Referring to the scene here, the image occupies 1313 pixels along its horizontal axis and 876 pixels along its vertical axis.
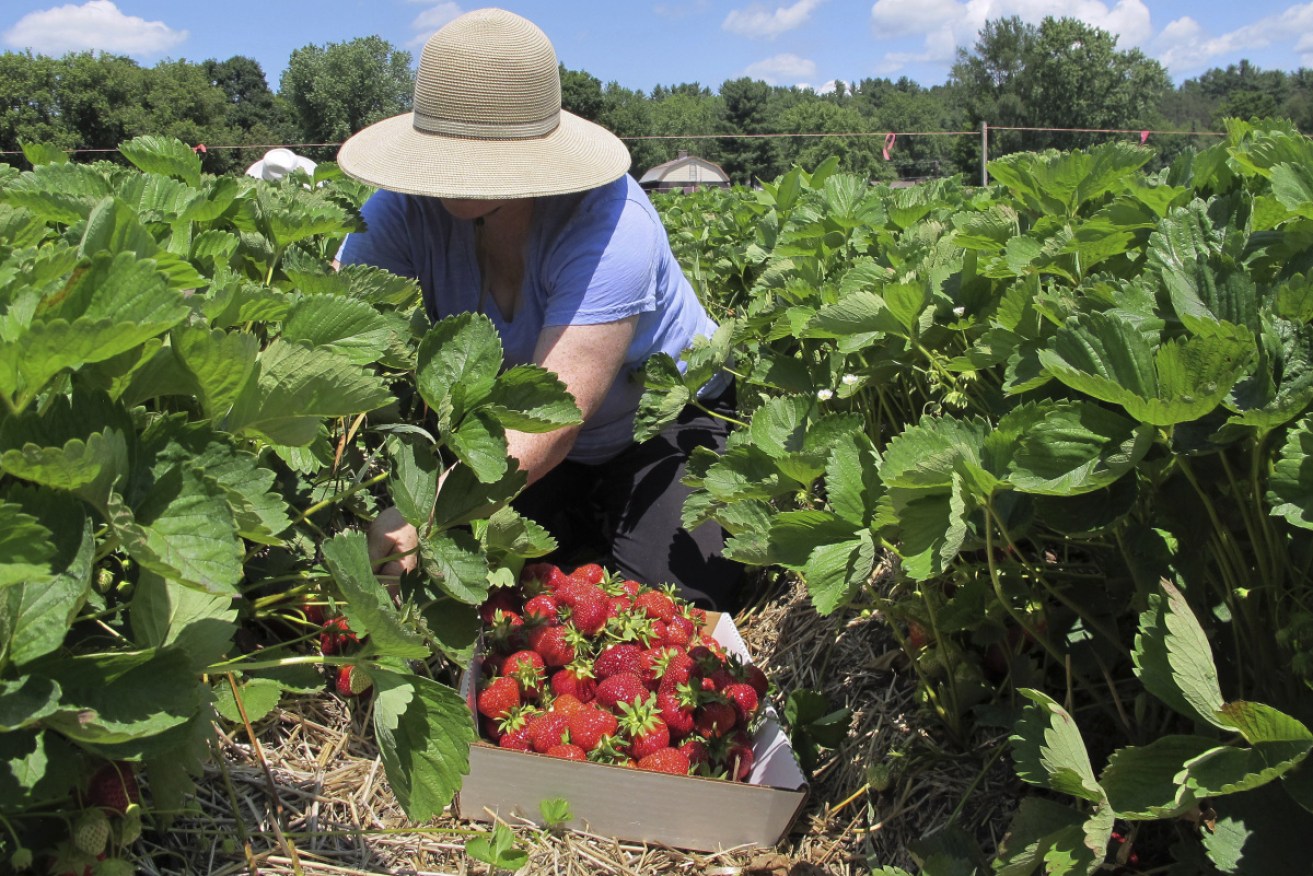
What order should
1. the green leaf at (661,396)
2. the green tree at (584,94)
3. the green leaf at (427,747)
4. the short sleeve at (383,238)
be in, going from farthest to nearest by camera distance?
the green tree at (584,94)
the short sleeve at (383,238)
the green leaf at (661,396)
the green leaf at (427,747)

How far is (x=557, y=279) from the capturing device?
219cm

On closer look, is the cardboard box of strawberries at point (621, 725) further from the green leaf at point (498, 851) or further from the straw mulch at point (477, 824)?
the green leaf at point (498, 851)

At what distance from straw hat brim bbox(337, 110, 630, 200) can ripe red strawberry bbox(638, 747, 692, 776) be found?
3.23 ft

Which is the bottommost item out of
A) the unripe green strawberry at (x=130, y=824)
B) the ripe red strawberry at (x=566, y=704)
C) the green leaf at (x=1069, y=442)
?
the ripe red strawberry at (x=566, y=704)

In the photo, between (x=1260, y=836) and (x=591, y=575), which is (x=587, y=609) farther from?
(x=1260, y=836)

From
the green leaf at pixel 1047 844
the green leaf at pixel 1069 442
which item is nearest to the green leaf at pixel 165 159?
the green leaf at pixel 1069 442

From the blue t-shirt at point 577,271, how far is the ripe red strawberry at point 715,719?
2.68ft

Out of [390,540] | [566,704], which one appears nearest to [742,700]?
[566,704]

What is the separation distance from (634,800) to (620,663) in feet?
0.79

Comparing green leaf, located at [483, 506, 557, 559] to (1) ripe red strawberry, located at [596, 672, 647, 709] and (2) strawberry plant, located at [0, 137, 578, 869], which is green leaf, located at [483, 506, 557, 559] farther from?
(1) ripe red strawberry, located at [596, 672, 647, 709]

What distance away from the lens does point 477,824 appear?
1604 mm

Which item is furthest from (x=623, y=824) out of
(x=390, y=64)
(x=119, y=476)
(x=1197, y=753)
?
(x=390, y=64)

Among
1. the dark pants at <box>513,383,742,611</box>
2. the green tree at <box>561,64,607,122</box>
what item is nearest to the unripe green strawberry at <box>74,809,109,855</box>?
the dark pants at <box>513,383,742,611</box>

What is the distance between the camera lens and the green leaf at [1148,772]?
97 centimetres
